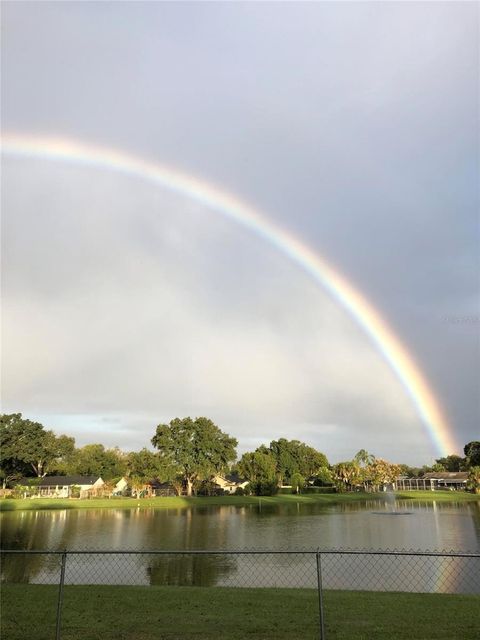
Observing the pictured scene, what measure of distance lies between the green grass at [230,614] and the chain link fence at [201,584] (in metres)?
0.03

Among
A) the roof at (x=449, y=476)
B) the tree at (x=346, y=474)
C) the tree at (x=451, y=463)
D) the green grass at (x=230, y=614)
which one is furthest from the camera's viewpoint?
the tree at (x=451, y=463)

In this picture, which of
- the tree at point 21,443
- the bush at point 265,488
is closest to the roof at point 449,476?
the bush at point 265,488

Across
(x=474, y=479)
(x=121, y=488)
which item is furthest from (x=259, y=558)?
(x=121, y=488)

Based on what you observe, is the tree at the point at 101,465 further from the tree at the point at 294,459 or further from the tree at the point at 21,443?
the tree at the point at 294,459

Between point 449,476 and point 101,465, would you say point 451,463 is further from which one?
point 101,465

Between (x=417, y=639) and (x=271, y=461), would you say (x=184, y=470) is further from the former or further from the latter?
(x=417, y=639)

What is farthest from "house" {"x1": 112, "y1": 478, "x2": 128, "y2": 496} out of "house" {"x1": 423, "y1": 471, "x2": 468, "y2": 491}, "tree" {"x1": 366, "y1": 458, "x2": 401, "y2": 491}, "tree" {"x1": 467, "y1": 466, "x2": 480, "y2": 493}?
"house" {"x1": 423, "y1": 471, "x2": 468, "y2": 491}

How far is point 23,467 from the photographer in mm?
95938

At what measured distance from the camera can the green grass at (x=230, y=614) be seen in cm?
870

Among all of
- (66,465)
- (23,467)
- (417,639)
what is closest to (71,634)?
(417,639)

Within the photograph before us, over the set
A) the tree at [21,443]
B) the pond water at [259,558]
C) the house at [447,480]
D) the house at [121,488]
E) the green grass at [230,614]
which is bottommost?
the pond water at [259,558]

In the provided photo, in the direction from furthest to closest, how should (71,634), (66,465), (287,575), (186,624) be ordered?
(66,465), (287,575), (186,624), (71,634)

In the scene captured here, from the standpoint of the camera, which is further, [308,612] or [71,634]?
[308,612]

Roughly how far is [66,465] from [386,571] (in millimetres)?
106830
